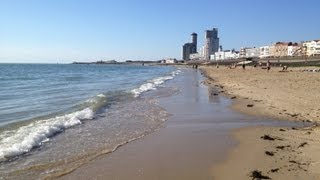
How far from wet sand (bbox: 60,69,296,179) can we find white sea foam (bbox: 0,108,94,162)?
214 cm

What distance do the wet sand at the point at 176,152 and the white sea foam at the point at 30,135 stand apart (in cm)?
214

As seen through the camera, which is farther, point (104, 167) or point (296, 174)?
point (104, 167)

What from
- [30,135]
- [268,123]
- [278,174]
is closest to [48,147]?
[30,135]

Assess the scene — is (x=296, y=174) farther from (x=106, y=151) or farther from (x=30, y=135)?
(x=30, y=135)

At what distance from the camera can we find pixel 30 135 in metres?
11.3

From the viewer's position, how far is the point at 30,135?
11.3m

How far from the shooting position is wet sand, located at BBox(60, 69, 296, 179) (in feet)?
25.6

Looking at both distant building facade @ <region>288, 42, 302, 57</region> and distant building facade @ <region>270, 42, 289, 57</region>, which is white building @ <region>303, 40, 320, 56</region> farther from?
distant building facade @ <region>270, 42, 289, 57</region>

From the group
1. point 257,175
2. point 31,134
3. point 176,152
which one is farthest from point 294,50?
point 257,175

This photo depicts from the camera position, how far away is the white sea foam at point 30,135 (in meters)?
9.72

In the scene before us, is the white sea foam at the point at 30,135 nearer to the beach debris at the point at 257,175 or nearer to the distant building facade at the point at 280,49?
the beach debris at the point at 257,175

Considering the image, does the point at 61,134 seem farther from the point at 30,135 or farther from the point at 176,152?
the point at 176,152

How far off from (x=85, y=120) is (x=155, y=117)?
2578 millimetres

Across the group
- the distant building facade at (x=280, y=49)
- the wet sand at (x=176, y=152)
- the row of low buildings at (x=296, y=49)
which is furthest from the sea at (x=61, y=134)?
the distant building facade at (x=280, y=49)
